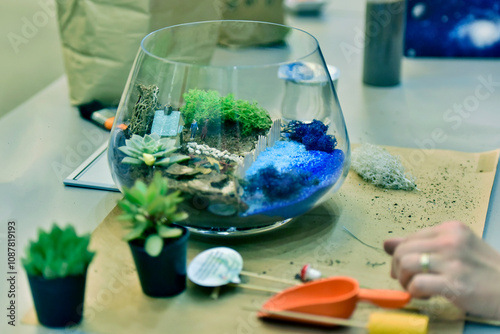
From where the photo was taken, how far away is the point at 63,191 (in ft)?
2.82

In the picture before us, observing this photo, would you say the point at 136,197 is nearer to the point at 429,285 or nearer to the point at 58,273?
the point at 58,273

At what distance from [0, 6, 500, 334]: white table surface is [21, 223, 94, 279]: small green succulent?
0.28ft

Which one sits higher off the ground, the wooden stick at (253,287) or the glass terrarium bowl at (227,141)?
the glass terrarium bowl at (227,141)

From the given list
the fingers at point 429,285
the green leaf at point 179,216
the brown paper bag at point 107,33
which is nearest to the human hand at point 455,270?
the fingers at point 429,285

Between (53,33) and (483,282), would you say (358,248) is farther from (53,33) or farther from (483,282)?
(53,33)

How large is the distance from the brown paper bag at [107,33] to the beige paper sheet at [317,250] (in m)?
0.38

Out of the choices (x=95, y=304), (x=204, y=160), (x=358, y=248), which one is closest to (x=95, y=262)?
(x=95, y=304)

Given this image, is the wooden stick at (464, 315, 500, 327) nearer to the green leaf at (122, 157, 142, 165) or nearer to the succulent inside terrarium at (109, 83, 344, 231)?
the succulent inside terrarium at (109, 83, 344, 231)

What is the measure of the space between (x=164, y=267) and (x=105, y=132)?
20.4 inches

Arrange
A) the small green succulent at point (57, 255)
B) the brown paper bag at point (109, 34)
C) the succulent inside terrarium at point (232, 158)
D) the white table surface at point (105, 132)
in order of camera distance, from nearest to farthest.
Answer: the small green succulent at point (57, 255)
the succulent inside terrarium at point (232, 158)
the white table surface at point (105, 132)
the brown paper bag at point (109, 34)

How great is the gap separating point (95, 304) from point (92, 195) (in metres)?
0.27

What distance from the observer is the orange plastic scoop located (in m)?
0.57

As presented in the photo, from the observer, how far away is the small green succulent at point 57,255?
1.77ft

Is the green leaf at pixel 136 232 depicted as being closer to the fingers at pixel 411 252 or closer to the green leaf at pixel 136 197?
the green leaf at pixel 136 197
